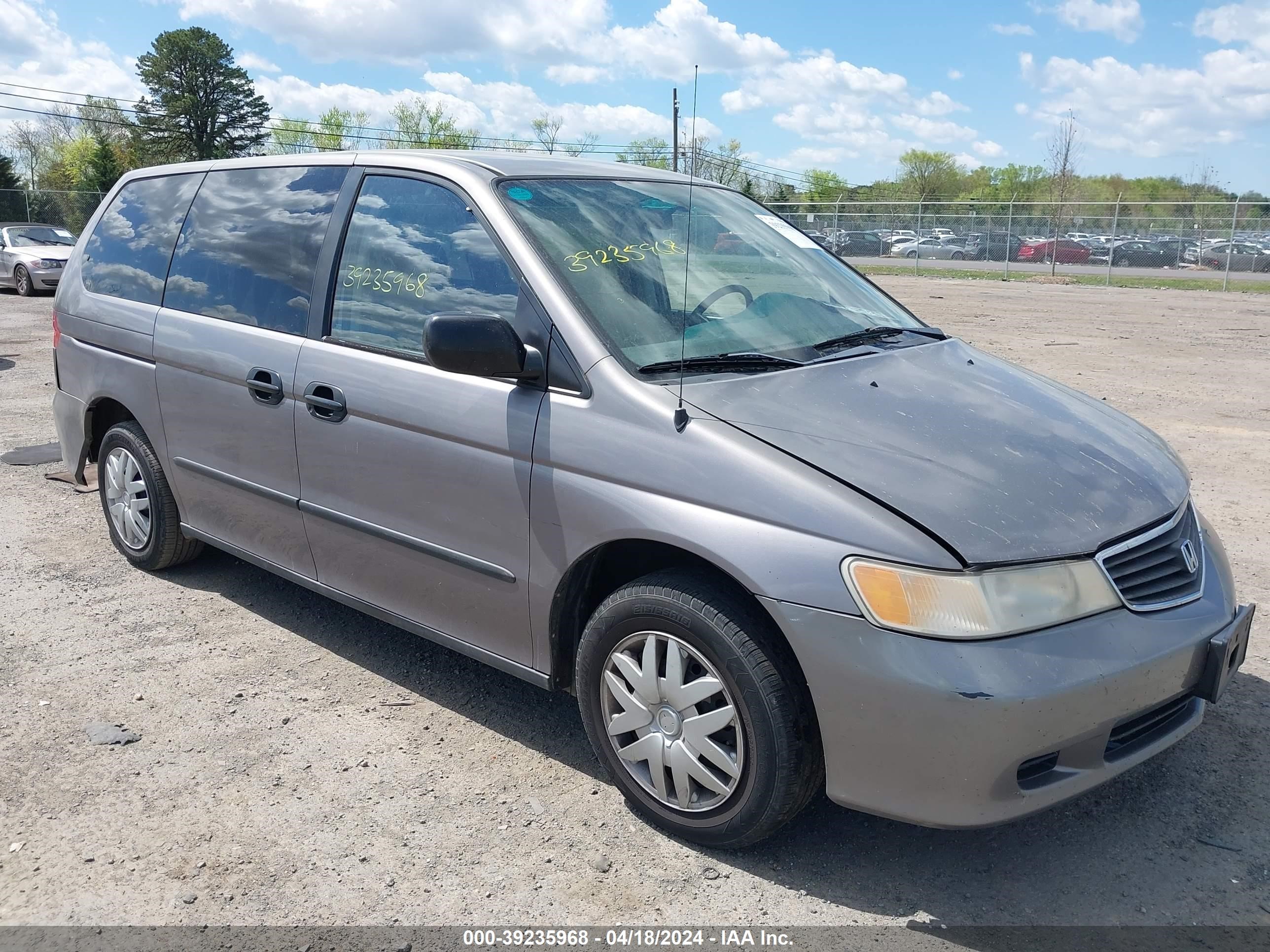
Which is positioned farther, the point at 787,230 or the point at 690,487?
the point at 787,230

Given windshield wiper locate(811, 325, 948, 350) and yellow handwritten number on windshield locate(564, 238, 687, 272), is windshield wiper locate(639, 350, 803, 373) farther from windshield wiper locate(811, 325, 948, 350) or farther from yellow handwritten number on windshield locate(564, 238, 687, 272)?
yellow handwritten number on windshield locate(564, 238, 687, 272)

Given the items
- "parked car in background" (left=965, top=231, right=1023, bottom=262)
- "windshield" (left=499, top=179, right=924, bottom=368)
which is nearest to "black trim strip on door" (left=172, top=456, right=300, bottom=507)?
"windshield" (left=499, top=179, right=924, bottom=368)

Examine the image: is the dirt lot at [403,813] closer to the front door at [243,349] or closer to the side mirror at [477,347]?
the front door at [243,349]

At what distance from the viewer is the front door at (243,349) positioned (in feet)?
12.9

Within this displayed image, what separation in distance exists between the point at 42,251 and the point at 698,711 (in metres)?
23.4

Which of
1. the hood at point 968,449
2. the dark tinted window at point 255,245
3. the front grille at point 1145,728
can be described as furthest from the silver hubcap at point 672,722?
the dark tinted window at point 255,245

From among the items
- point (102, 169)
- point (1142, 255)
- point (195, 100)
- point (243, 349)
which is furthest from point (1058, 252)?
point (195, 100)

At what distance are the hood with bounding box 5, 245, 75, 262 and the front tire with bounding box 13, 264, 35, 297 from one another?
1.06 feet

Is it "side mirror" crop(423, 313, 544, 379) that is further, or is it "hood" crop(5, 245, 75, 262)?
"hood" crop(5, 245, 75, 262)

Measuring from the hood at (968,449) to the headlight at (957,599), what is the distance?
6cm

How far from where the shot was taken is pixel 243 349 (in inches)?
160

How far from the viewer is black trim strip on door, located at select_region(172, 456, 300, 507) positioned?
3.99 metres

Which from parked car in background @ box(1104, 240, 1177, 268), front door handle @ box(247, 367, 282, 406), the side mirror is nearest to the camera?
the side mirror

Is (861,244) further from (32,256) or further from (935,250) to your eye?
(32,256)
